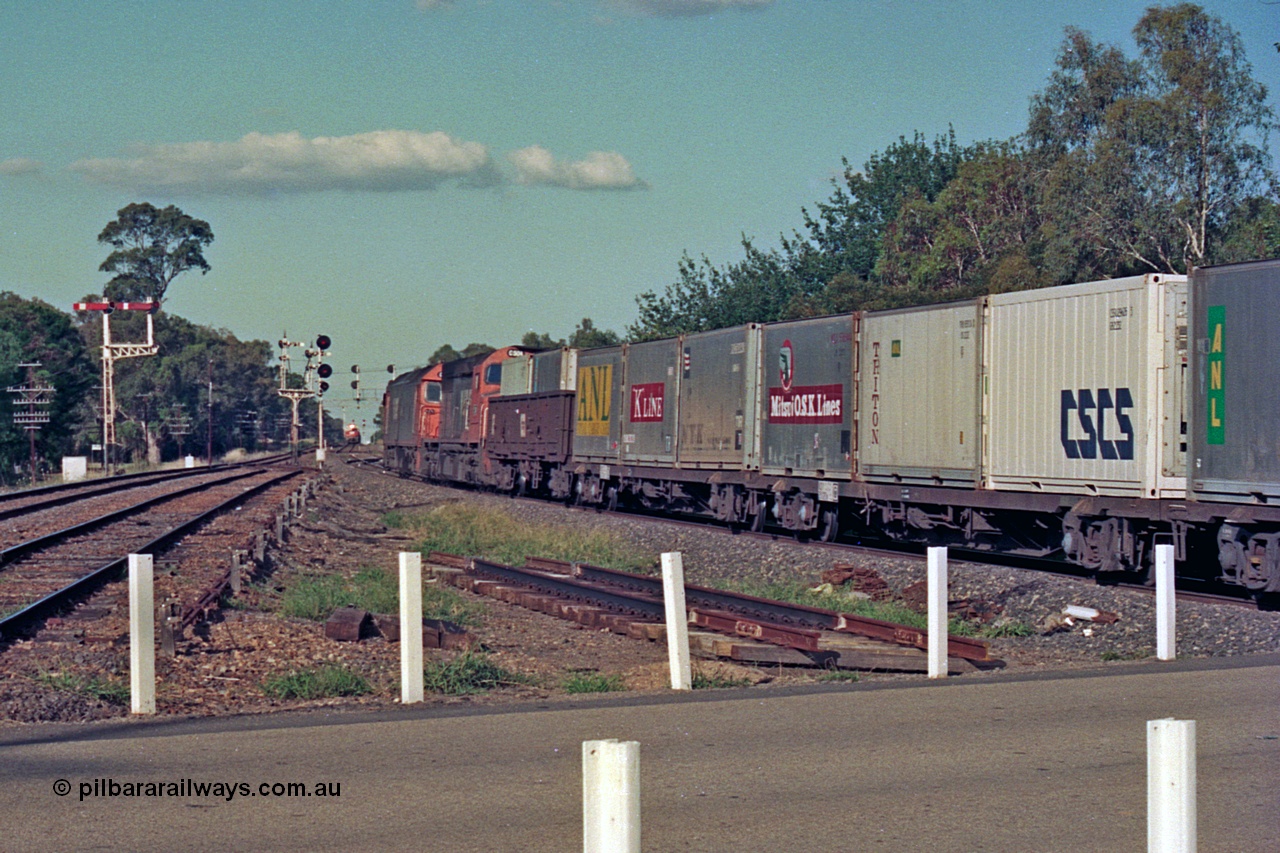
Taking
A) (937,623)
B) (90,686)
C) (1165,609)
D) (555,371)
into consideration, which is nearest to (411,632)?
(90,686)

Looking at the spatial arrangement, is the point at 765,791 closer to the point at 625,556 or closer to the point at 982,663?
the point at 982,663

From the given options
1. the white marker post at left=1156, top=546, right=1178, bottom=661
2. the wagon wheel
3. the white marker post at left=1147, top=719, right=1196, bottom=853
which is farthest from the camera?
the wagon wheel

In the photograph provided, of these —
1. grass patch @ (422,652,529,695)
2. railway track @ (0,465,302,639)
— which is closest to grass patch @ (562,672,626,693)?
grass patch @ (422,652,529,695)

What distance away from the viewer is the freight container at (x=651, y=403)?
91.5 feet

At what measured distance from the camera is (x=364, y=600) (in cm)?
1460

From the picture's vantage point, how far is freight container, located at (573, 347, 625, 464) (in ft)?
100

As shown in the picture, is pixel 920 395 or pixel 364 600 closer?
pixel 364 600

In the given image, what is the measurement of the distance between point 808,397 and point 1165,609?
36.7 ft

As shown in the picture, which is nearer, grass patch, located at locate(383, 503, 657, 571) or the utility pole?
grass patch, located at locate(383, 503, 657, 571)

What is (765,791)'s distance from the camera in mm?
6195

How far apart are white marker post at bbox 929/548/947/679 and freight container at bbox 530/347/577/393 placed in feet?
78.6

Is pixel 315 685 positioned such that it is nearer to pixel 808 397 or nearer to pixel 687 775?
pixel 687 775

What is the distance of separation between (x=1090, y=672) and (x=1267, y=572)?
209 inches

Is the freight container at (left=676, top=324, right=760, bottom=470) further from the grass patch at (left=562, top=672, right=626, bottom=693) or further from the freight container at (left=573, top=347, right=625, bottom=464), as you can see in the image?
the grass patch at (left=562, top=672, right=626, bottom=693)
